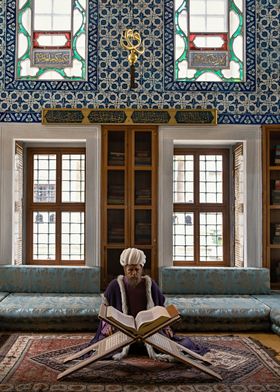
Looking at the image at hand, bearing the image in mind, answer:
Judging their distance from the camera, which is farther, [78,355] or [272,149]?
[272,149]

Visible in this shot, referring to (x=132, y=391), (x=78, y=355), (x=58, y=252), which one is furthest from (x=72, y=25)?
(x=132, y=391)

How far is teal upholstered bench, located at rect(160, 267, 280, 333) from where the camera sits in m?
5.80

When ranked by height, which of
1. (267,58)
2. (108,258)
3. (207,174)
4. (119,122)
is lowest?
(108,258)

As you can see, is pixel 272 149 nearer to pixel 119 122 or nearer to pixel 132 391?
pixel 119 122

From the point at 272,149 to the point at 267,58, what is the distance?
4.10ft

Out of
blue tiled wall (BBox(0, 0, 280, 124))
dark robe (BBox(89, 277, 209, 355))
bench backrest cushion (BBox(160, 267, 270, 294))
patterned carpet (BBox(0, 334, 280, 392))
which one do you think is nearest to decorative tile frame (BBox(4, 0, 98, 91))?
blue tiled wall (BBox(0, 0, 280, 124))

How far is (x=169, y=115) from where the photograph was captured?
7074 mm

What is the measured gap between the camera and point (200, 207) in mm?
7660

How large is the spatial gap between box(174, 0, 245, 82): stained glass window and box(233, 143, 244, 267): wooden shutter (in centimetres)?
109

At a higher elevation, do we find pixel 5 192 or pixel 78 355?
pixel 5 192

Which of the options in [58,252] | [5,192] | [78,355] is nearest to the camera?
[78,355]

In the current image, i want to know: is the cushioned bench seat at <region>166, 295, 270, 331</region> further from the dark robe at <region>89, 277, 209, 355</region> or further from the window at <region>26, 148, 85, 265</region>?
the window at <region>26, 148, 85, 265</region>

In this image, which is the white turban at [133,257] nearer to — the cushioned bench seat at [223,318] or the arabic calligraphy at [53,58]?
the cushioned bench seat at [223,318]

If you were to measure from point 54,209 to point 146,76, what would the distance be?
2.31 m
